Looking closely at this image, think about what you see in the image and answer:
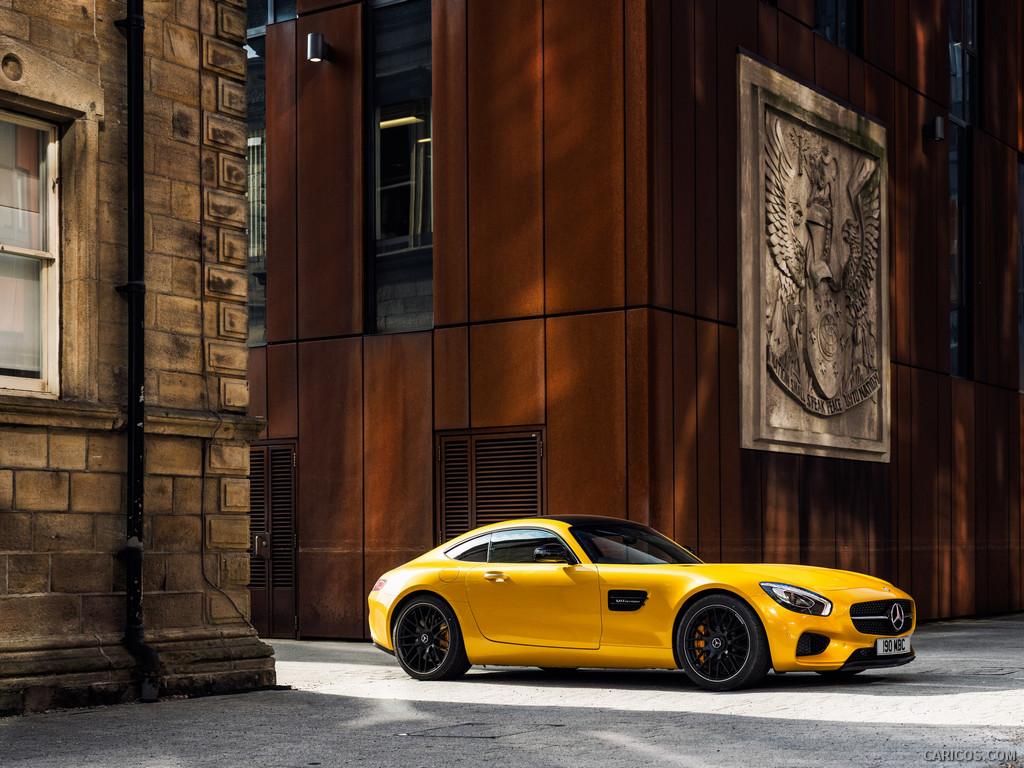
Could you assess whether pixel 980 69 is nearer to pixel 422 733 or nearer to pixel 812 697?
pixel 812 697

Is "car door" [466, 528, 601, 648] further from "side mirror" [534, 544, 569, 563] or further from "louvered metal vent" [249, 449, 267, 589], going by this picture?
"louvered metal vent" [249, 449, 267, 589]

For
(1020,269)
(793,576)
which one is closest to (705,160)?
(793,576)

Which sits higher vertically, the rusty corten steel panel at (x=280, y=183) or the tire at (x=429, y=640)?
the rusty corten steel panel at (x=280, y=183)

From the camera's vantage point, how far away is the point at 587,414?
17.1 meters

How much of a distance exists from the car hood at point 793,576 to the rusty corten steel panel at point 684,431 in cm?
480

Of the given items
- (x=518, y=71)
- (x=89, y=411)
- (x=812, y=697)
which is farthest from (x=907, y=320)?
(x=89, y=411)

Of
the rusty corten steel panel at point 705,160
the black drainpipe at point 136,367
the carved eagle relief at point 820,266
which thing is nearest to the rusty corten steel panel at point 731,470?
the rusty corten steel panel at point 705,160

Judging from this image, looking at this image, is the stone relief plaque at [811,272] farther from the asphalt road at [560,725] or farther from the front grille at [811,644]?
the front grille at [811,644]

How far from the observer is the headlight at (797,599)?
1147cm

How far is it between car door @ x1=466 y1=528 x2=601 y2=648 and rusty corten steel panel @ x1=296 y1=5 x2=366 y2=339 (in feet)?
22.6

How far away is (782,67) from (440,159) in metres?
4.76

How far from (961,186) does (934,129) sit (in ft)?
6.92

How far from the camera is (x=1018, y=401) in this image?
2644cm

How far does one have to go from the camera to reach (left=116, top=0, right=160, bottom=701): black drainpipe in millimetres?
11234
